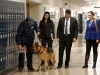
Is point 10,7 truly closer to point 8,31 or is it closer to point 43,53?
point 8,31

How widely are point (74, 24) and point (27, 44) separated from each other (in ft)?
5.33

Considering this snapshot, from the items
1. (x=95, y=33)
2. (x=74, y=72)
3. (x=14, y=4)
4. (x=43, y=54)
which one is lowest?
(x=74, y=72)

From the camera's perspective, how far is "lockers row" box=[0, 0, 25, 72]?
788 cm

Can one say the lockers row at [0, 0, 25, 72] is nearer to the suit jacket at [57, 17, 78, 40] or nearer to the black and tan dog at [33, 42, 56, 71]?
the black and tan dog at [33, 42, 56, 71]

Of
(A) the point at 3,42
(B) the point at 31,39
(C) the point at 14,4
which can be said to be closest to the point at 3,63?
(A) the point at 3,42

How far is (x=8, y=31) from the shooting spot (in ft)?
27.4

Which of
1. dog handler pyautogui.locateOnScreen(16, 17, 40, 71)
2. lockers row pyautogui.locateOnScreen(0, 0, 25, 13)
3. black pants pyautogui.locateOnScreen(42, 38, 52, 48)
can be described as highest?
lockers row pyautogui.locateOnScreen(0, 0, 25, 13)

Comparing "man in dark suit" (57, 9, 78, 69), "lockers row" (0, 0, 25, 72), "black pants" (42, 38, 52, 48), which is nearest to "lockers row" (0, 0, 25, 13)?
"lockers row" (0, 0, 25, 72)

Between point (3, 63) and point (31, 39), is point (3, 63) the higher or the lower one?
the lower one

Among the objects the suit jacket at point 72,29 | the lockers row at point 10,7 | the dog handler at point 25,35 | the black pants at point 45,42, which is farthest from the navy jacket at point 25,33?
the black pants at point 45,42

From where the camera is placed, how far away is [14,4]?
8.91 meters

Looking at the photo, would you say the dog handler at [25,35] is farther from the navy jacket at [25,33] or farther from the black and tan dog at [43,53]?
the black and tan dog at [43,53]

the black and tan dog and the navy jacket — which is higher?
the navy jacket

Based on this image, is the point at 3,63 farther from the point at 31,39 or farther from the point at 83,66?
the point at 83,66
